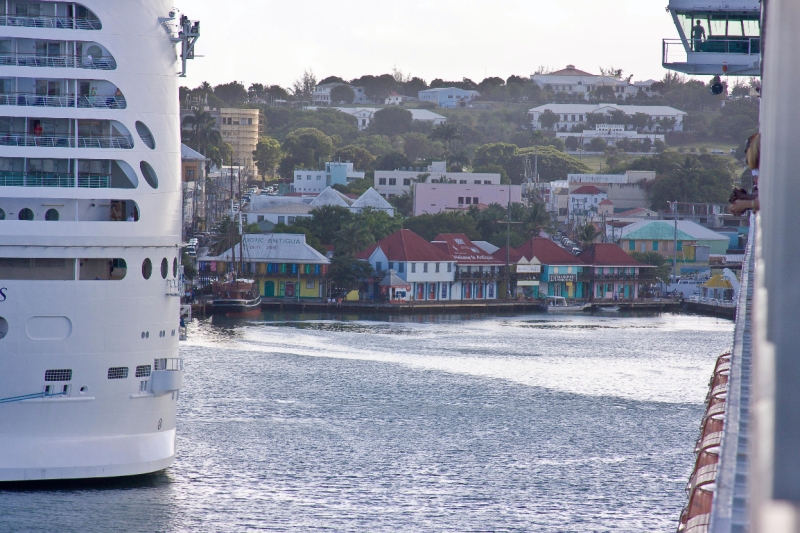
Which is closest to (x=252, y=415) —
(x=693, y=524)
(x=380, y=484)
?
(x=380, y=484)

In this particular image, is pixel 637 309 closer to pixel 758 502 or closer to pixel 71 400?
pixel 71 400

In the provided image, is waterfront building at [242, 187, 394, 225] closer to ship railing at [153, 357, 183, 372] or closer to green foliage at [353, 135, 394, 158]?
green foliage at [353, 135, 394, 158]

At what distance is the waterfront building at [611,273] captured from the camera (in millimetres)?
66500

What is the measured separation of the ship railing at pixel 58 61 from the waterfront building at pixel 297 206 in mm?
54514

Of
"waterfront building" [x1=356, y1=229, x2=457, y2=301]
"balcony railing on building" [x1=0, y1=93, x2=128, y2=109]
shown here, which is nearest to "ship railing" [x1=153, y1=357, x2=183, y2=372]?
"balcony railing on building" [x1=0, y1=93, x2=128, y2=109]

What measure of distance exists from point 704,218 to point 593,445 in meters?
61.2

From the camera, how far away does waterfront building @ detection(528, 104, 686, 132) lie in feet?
531

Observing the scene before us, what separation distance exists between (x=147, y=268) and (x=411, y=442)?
28.0ft

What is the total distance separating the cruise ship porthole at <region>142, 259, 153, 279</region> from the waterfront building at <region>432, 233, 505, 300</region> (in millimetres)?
46102

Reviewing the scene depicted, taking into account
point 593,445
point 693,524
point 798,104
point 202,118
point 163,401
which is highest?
point 202,118

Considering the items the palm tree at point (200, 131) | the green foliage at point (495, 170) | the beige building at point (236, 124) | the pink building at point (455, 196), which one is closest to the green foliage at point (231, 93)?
the beige building at point (236, 124)

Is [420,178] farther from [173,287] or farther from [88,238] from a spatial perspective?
[88,238]

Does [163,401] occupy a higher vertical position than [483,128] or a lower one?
lower

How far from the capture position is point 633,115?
16350cm
